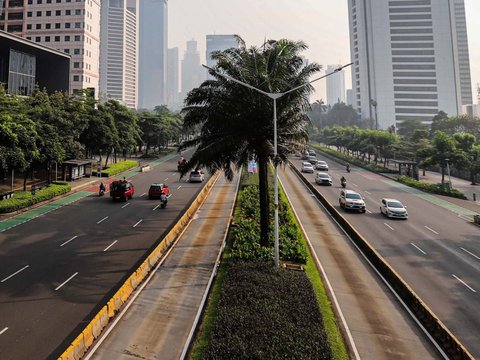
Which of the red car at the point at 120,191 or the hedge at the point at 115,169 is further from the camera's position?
the hedge at the point at 115,169

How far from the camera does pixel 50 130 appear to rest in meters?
36.5

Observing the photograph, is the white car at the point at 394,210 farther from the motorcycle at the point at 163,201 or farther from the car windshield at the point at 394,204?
the motorcycle at the point at 163,201

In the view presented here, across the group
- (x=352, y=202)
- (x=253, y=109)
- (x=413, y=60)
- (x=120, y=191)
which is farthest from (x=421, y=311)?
(x=413, y=60)

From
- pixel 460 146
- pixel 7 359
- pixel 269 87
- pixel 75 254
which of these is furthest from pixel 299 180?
pixel 7 359

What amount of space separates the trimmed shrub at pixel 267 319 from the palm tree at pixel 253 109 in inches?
218

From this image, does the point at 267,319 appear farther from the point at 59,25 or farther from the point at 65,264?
the point at 59,25

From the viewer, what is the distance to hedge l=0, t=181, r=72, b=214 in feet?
99.3

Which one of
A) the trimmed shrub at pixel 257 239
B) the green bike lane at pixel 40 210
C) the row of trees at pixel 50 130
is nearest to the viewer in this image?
the trimmed shrub at pixel 257 239

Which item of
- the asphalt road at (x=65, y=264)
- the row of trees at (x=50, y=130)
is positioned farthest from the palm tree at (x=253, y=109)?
the row of trees at (x=50, y=130)

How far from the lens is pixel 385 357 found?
11195 millimetres

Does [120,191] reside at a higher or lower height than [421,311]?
higher

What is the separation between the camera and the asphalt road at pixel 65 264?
486 inches

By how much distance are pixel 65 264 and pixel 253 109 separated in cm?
1455

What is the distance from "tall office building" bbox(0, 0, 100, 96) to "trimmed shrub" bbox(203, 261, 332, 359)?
9181cm
